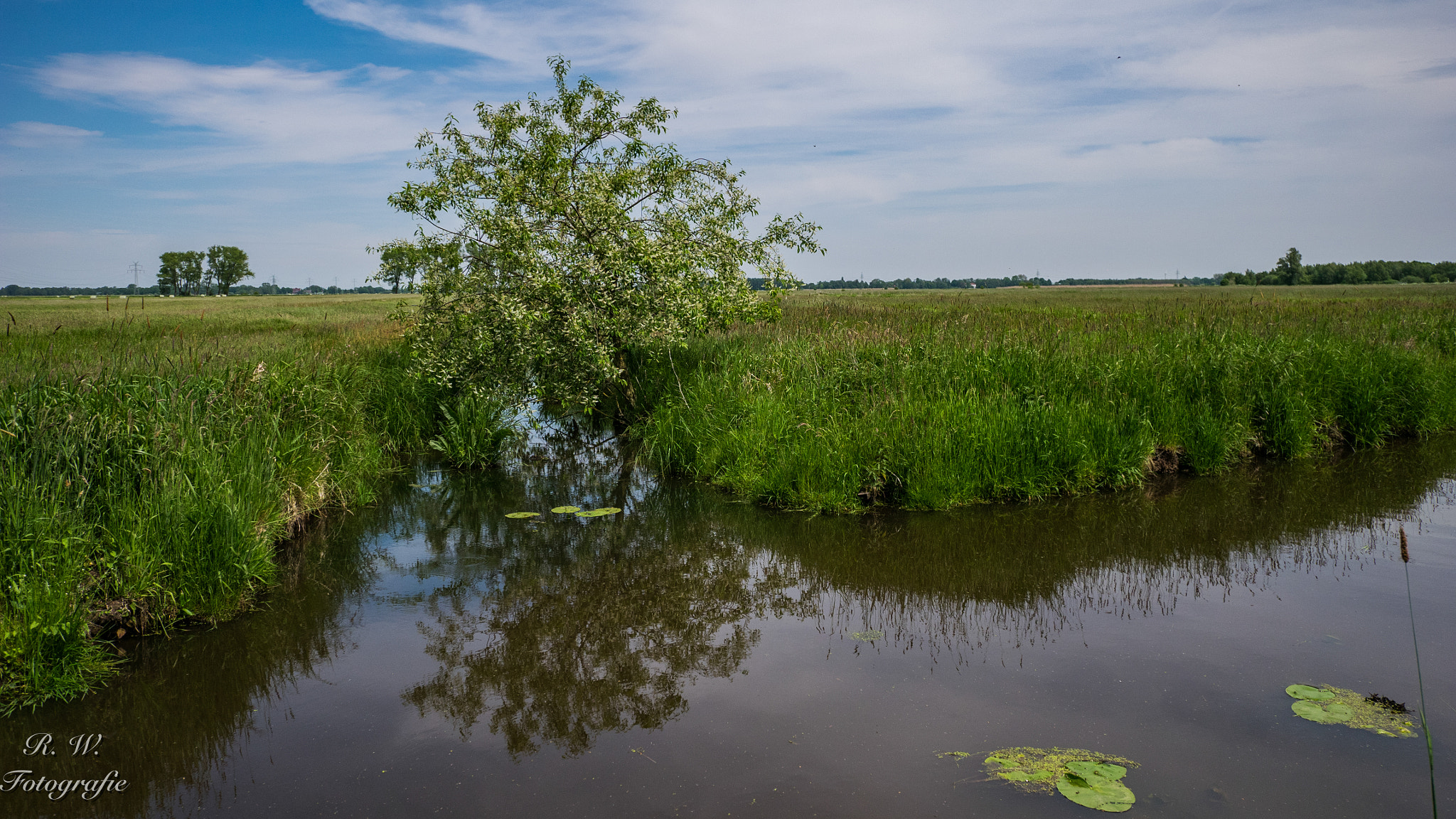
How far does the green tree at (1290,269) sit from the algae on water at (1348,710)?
100 m

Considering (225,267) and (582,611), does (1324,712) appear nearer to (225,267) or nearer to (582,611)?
(582,611)

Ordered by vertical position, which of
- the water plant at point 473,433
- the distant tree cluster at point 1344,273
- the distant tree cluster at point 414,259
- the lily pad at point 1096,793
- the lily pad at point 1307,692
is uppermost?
the distant tree cluster at point 1344,273

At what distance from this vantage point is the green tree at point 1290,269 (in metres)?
88.1

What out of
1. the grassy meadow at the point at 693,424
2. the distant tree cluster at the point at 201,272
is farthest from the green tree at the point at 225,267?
the grassy meadow at the point at 693,424

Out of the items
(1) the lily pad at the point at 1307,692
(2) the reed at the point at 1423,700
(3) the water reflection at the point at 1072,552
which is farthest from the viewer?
(3) the water reflection at the point at 1072,552

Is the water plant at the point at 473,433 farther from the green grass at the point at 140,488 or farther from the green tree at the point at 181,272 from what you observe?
the green tree at the point at 181,272

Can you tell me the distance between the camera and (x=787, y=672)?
5.08 metres

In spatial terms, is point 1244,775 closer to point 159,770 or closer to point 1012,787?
point 1012,787

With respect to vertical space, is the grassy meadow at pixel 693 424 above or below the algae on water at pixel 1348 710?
above

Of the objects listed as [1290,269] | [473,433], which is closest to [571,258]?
[473,433]

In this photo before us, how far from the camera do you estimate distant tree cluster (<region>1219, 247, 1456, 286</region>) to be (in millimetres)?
82750

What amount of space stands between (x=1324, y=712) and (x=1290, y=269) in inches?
4216

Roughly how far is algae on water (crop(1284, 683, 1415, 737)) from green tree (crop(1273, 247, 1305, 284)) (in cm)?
10033

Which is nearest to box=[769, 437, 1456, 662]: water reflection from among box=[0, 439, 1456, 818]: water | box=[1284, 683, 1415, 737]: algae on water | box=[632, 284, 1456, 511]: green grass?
box=[0, 439, 1456, 818]: water
